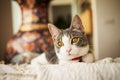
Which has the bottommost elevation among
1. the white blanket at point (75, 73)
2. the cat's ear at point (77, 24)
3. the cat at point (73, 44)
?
the white blanket at point (75, 73)

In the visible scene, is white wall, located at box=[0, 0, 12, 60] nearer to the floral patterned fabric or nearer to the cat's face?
the floral patterned fabric

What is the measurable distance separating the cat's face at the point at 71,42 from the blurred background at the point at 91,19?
34 cm

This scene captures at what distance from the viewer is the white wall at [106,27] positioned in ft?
3.65

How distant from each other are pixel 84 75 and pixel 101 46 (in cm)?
59

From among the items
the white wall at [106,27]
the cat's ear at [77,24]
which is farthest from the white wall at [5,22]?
the cat's ear at [77,24]

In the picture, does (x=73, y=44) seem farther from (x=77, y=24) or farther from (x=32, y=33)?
(x=32, y=33)

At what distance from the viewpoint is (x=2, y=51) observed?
123 cm

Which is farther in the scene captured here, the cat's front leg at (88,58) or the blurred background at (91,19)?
the blurred background at (91,19)

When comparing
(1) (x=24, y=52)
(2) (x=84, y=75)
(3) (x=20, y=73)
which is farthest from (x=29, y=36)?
(2) (x=84, y=75)

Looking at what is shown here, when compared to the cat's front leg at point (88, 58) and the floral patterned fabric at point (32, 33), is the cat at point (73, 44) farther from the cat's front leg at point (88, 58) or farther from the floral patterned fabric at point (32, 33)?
the floral patterned fabric at point (32, 33)

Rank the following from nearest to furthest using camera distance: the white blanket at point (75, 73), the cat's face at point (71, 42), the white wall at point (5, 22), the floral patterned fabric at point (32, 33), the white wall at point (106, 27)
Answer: the white blanket at point (75, 73), the cat's face at point (71, 42), the floral patterned fabric at point (32, 33), the white wall at point (106, 27), the white wall at point (5, 22)

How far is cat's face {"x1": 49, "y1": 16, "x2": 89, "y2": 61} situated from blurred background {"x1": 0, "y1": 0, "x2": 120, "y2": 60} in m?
0.34

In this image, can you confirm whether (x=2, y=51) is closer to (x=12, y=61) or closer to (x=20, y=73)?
(x=12, y=61)

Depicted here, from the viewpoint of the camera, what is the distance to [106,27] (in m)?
1.13
